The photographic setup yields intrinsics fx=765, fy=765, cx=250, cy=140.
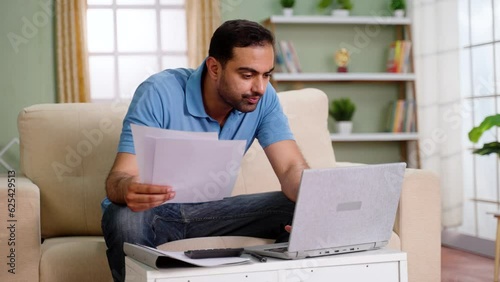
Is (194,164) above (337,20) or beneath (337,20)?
beneath

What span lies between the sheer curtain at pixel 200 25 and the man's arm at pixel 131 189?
3.56 meters

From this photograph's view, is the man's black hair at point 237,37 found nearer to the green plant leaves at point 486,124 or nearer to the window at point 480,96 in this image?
the green plant leaves at point 486,124

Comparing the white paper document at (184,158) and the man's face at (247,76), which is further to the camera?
the man's face at (247,76)

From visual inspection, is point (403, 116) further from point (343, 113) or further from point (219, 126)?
point (219, 126)

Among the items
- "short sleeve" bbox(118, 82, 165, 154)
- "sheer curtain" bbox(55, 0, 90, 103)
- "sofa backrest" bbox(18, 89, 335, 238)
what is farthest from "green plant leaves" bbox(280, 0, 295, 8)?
"short sleeve" bbox(118, 82, 165, 154)

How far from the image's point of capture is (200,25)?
223 inches

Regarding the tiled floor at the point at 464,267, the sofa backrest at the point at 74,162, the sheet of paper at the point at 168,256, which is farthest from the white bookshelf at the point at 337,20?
the sheet of paper at the point at 168,256

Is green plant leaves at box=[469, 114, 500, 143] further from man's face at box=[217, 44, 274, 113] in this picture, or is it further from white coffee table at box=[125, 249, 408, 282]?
white coffee table at box=[125, 249, 408, 282]

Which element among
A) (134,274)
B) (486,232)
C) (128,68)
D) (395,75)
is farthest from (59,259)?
(395,75)

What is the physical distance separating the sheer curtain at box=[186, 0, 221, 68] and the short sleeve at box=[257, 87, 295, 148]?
126 inches

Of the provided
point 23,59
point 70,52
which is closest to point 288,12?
point 70,52

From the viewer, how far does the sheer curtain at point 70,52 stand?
17.8ft

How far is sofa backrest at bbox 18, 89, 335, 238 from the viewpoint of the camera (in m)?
2.66

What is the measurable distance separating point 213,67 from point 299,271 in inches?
33.0
